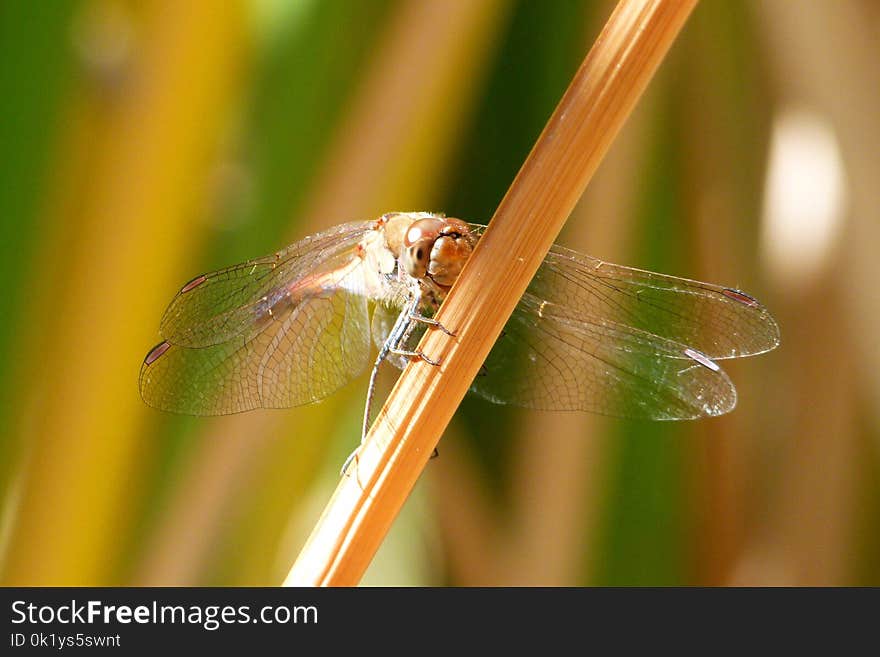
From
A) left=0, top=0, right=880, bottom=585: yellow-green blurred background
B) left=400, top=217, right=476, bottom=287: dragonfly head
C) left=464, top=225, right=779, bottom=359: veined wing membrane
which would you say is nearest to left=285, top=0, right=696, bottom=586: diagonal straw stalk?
left=400, top=217, right=476, bottom=287: dragonfly head

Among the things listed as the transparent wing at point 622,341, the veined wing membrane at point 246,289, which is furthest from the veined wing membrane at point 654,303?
the veined wing membrane at point 246,289

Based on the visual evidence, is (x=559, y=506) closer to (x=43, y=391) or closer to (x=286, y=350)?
(x=286, y=350)

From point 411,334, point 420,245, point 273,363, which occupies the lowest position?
point 273,363

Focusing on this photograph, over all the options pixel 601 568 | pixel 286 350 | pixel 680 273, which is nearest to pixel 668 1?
pixel 286 350

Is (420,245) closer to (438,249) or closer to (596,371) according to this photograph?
(438,249)

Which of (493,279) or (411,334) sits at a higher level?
(493,279)

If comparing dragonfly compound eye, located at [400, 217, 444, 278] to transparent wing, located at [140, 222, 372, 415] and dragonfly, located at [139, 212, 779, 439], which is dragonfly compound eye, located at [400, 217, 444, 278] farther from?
transparent wing, located at [140, 222, 372, 415]

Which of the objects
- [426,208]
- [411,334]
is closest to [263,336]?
[411,334]
